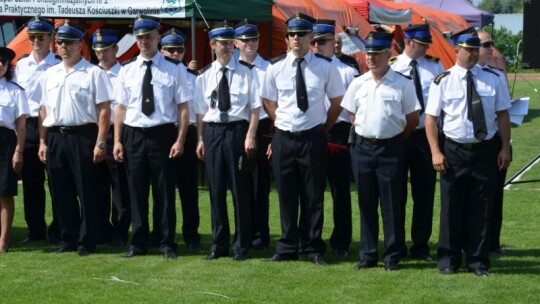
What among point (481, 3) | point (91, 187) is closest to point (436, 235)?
point (91, 187)

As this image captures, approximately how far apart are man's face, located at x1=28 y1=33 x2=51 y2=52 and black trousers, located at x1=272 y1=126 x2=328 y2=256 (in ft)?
9.52

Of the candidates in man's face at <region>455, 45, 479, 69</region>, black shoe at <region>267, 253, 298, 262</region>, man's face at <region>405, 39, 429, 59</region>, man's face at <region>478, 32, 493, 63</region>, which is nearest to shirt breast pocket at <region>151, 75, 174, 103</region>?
black shoe at <region>267, 253, 298, 262</region>

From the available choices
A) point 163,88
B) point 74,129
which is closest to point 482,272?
point 163,88

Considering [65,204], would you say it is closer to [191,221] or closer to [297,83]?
[191,221]

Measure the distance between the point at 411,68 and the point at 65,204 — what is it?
3538 mm

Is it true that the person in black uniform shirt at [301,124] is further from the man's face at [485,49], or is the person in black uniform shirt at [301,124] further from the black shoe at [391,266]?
the man's face at [485,49]

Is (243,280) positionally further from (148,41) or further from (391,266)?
(148,41)

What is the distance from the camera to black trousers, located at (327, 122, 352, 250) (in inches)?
396

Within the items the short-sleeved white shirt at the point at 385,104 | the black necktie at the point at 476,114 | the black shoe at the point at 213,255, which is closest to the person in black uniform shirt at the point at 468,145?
the black necktie at the point at 476,114

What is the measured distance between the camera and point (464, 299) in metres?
7.87

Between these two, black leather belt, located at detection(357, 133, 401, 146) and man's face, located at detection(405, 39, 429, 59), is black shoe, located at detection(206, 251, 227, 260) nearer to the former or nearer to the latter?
black leather belt, located at detection(357, 133, 401, 146)

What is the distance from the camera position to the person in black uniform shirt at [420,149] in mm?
9539

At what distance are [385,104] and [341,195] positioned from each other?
1.46m

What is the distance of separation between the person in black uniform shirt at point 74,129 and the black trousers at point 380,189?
2465 millimetres
